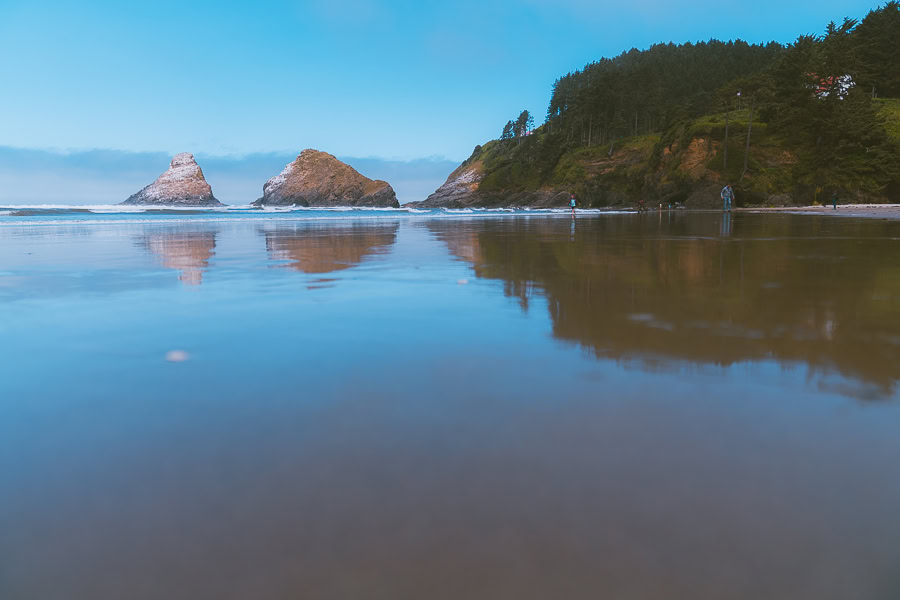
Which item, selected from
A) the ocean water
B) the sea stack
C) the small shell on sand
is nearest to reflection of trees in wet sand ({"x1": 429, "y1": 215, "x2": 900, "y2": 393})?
the ocean water

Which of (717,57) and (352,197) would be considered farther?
(352,197)

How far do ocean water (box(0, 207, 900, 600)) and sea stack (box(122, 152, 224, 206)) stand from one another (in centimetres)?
13050

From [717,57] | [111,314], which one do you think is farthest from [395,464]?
[717,57]

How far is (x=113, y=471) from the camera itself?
6.62 ft

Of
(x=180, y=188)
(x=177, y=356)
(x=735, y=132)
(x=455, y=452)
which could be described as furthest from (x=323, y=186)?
(x=455, y=452)

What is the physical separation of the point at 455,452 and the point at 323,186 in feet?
506

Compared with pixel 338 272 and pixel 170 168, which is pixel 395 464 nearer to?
pixel 338 272

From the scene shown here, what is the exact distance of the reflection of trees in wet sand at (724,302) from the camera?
3.47 m

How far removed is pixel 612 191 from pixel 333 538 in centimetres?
7563

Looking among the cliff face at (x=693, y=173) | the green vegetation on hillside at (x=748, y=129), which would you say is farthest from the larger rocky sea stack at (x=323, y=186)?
the cliff face at (x=693, y=173)

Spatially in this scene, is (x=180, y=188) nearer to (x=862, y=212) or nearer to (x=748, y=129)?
(x=748, y=129)

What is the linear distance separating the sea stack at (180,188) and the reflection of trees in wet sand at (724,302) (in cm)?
12821

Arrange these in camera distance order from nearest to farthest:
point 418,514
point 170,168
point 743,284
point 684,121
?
point 418,514, point 743,284, point 684,121, point 170,168

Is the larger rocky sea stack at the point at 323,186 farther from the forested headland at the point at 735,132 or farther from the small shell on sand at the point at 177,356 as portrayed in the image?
the small shell on sand at the point at 177,356
